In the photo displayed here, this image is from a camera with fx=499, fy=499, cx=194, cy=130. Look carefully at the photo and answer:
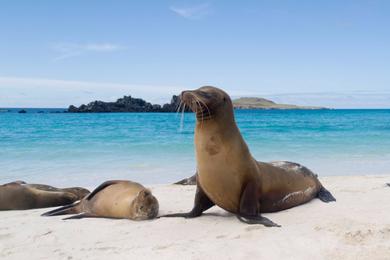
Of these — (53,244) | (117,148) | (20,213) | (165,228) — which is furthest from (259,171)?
(117,148)

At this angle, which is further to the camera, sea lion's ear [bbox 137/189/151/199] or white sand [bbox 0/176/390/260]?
sea lion's ear [bbox 137/189/151/199]

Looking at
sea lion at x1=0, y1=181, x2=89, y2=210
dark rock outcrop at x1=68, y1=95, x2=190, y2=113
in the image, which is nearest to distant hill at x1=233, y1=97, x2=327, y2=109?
dark rock outcrop at x1=68, y1=95, x2=190, y2=113

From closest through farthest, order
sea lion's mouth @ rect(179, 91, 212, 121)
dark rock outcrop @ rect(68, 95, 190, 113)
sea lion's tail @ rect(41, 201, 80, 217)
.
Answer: sea lion's mouth @ rect(179, 91, 212, 121) < sea lion's tail @ rect(41, 201, 80, 217) < dark rock outcrop @ rect(68, 95, 190, 113)

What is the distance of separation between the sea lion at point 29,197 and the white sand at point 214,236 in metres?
1.04

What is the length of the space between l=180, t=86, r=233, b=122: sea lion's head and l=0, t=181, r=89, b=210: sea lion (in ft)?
10.5

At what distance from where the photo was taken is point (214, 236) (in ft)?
14.3

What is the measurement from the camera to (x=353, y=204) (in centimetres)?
582

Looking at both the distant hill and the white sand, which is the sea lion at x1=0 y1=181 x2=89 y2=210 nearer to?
the white sand

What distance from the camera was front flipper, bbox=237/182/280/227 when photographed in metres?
4.86

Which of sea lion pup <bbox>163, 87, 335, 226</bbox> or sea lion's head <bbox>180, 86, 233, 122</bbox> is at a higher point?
sea lion's head <bbox>180, 86, 233, 122</bbox>

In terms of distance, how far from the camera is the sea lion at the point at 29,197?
7.00 meters

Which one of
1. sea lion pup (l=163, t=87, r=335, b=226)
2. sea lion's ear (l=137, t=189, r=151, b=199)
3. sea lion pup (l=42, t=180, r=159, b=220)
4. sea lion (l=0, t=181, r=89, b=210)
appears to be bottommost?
sea lion (l=0, t=181, r=89, b=210)

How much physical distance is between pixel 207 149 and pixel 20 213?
3.02m

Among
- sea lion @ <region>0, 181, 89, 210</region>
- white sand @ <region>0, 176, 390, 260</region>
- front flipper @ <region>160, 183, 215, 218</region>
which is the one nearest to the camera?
white sand @ <region>0, 176, 390, 260</region>
